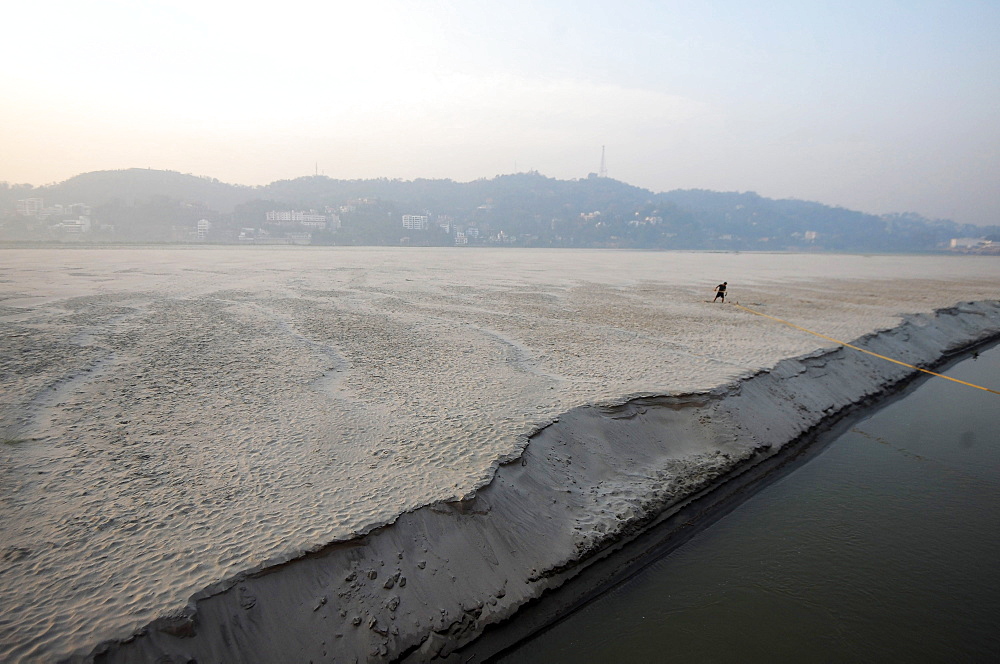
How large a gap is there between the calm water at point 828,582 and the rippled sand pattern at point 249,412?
1886mm

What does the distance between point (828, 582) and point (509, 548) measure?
10.6 ft

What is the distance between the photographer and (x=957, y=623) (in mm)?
4910

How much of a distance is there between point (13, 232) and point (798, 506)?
104822mm

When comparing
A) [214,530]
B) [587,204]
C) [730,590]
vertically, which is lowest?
[730,590]

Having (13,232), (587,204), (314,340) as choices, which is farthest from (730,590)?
(587,204)

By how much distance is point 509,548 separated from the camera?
16.7 ft

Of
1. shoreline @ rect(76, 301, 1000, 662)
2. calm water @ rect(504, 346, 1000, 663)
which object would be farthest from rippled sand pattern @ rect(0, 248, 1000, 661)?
calm water @ rect(504, 346, 1000, 663)

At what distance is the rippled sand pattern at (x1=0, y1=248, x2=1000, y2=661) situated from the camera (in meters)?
4.09

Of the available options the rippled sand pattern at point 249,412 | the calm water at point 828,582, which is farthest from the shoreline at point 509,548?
the calm water at point 828,582

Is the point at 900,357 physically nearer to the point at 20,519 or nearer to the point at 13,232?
the point at 20,519

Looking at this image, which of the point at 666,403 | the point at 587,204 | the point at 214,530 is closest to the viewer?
the point at 214,530

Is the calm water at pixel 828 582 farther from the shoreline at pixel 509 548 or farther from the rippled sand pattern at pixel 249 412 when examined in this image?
the rippled sand pattern at pixel 249 412

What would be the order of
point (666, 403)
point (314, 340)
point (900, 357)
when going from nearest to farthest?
point (666, 403) < point (314, 340) < point (900, 357)

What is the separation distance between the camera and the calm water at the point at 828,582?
464 centimetres
